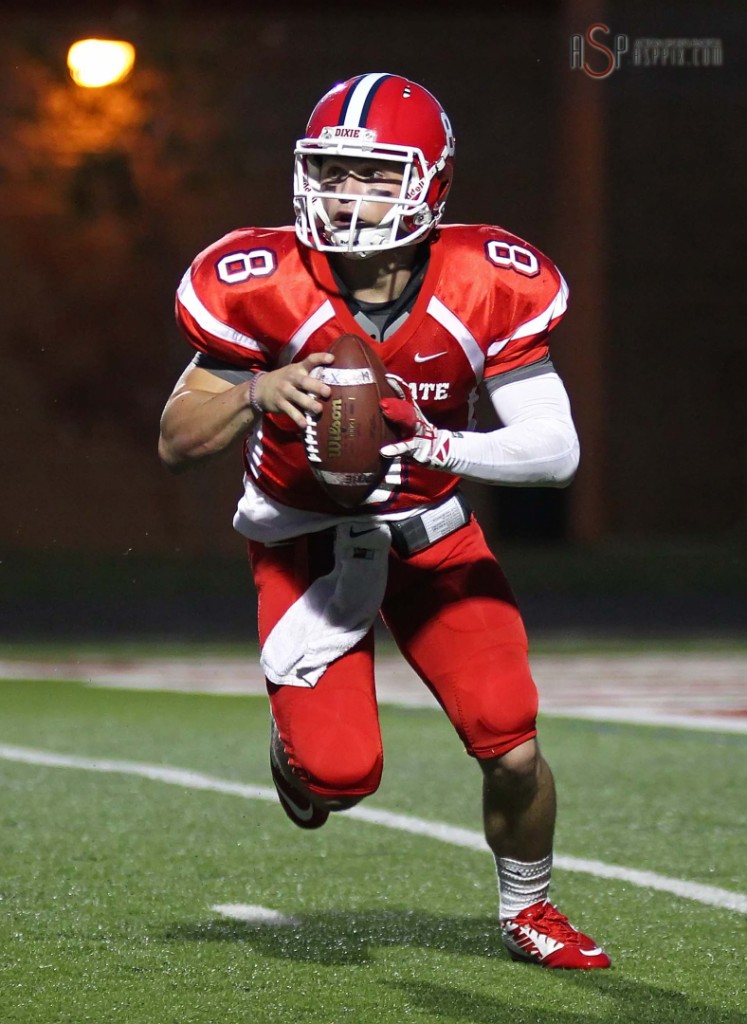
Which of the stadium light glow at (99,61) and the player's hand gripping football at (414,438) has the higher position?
the player's hand gripping football at (414,438)

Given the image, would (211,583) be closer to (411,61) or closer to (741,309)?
(411,61)

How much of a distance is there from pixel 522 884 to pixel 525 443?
91 centimetres

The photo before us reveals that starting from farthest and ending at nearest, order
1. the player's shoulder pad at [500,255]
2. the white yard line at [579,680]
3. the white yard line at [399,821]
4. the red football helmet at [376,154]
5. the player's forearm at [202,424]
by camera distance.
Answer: the white yard line at [579,680] < the white yard line at [399,821] < the player's shoulder pad at [500,255] < the red football helmet at [376,154] < the player's forearm at [202,424]

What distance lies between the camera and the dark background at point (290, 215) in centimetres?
1420

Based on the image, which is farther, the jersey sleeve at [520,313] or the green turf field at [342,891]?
the jersey sleeve at [520,313]

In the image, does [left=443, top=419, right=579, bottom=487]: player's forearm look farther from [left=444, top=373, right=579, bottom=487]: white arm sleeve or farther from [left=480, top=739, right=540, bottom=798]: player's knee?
[left=480, top=739, right=540, bottom=798]: player's knee

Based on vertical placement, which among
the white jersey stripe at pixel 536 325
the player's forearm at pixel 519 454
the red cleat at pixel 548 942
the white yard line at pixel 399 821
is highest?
the white jersey stripe at pixel 536 325

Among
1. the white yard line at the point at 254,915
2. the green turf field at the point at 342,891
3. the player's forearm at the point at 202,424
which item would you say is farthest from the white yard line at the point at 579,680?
the player's forearm at the point at 202,424

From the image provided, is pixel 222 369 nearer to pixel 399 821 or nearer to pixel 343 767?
pixel 343 767

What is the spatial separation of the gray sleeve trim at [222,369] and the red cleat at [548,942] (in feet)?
3.87

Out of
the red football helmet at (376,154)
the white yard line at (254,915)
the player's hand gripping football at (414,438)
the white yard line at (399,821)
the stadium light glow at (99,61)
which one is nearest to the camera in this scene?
the player's hand gripping football at (414,438)

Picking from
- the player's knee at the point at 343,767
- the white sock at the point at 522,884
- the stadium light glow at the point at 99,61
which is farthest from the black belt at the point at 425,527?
the stadium light glow at the point at 99,61

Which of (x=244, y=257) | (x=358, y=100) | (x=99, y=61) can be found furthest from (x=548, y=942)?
(x=99, y=61)

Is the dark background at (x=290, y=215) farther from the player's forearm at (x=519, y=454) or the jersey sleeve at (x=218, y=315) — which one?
the player's forearm at (x=519, y=454)
